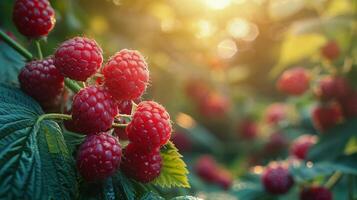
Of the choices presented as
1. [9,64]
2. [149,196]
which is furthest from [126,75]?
[9,64]

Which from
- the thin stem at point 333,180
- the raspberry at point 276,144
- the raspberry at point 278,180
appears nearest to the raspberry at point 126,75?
the raspberry at point 278,180

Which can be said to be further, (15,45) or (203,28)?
(203,28)

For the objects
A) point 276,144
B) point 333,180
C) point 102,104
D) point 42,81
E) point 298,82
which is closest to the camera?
point 102,104

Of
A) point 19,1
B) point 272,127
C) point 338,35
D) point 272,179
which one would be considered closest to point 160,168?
point 19,1

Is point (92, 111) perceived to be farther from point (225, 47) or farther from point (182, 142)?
point (225, 47)

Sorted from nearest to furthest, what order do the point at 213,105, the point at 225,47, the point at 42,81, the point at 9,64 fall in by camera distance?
the point at 42,81, the point at 9,64, the point at 213,105, the point at 225,47

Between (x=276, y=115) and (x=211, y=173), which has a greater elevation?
(x=276, y=115)

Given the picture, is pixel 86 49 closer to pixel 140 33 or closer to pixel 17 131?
pixel 17 131

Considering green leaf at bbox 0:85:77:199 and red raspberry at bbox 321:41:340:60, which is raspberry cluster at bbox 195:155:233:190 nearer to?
red raspberry at bbox 321:41:340:60

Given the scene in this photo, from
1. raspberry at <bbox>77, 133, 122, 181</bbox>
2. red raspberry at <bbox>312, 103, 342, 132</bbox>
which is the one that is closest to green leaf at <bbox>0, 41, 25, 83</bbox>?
raspberry at <bbox>77, 133, 122, 181</bbox>
